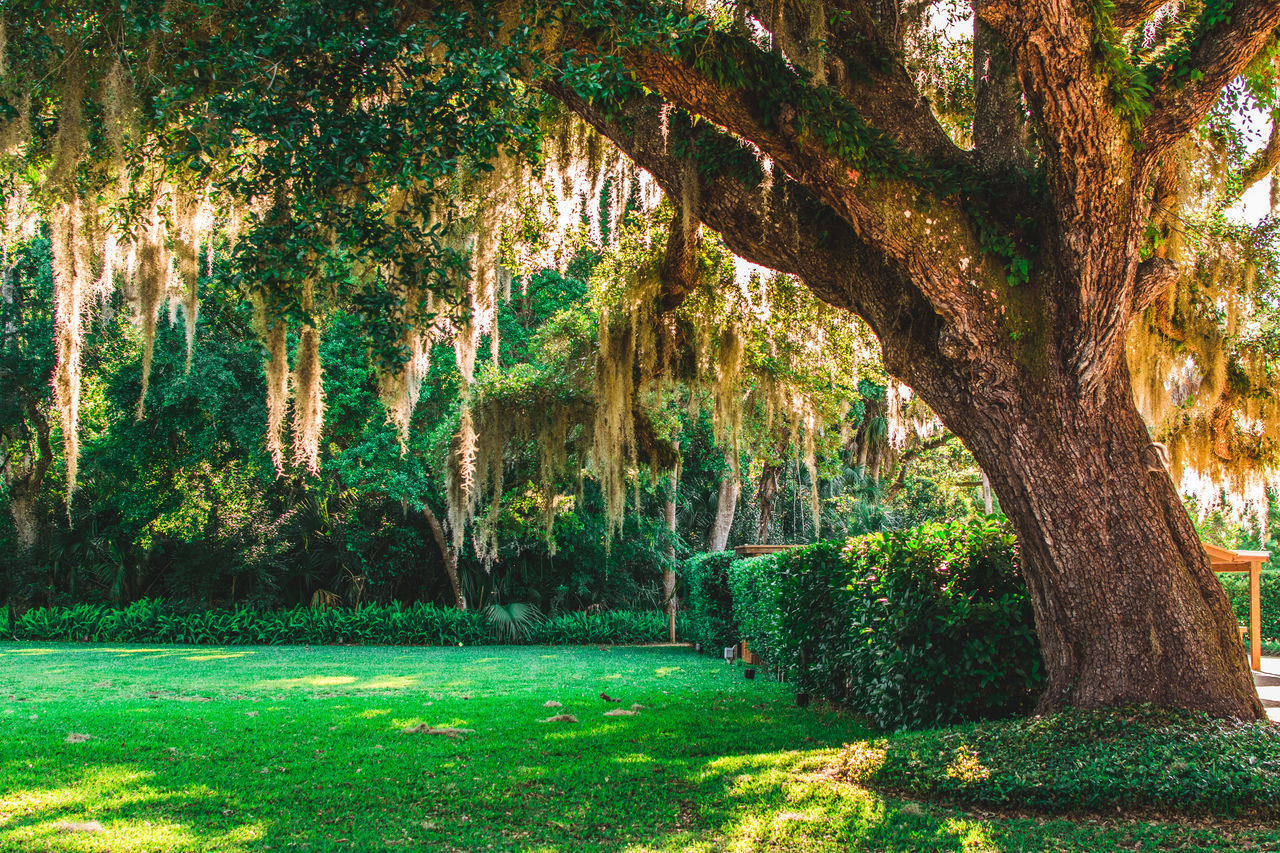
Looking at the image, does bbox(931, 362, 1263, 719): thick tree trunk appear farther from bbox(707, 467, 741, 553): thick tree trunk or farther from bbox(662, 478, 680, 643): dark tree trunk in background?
bbox(707, 467, 741, 553): thick tree trunk

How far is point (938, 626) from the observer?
16.9 ft

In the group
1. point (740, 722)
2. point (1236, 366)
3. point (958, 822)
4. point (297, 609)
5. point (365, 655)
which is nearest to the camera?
point (958, 822)

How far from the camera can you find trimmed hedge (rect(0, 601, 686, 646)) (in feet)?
51.6

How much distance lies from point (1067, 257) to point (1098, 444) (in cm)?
99

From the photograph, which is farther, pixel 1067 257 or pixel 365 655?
pixel 365 655

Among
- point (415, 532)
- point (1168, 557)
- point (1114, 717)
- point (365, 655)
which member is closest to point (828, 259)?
point (1168, 557)

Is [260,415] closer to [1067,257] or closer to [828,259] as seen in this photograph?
[828,259]

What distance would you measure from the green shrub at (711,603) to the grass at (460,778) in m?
3.83

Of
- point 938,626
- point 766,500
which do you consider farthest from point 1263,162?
point 766,500

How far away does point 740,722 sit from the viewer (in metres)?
6.49

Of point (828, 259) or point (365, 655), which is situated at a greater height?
point (828, 259)

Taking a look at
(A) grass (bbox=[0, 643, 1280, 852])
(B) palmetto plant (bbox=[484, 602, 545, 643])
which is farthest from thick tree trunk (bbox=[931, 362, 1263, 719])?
(B) palmetto plant (bbox=[484, 602, 545, 643])

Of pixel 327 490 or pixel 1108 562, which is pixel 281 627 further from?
pixel 1108 562

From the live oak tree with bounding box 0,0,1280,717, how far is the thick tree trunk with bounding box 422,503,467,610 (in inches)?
428
